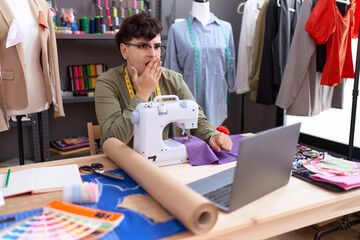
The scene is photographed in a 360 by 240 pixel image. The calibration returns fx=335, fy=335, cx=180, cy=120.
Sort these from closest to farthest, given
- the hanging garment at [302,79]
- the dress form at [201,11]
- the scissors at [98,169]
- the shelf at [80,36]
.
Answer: the scissors at [98,169]
the hanging garment at [302,79]
the shelf at [80,36]
the dress form at [201,11]

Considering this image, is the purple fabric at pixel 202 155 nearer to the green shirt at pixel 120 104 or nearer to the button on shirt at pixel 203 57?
the green shirt at pixel 120 104

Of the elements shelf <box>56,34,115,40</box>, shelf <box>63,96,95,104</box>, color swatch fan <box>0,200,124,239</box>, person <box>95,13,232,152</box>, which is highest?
shelf <box>56,34,115,40</box>

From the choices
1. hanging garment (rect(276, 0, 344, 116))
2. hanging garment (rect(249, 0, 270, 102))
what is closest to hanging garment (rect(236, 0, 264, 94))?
hanging garment (rect(249, 0, 270, 102))

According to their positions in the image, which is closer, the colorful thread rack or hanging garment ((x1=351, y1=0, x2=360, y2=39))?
hanging garment ((x1=351, y1=0, x2=360, y2=39))

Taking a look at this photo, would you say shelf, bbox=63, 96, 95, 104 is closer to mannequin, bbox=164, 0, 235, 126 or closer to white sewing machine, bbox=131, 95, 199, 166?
mannequin, bbox=164, 0, 235, 126

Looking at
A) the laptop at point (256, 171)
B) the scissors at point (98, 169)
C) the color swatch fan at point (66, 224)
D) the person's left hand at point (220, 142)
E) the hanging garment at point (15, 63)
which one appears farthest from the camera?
the hanging garment at point (15, 63)

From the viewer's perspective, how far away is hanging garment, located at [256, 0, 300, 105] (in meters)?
2.93

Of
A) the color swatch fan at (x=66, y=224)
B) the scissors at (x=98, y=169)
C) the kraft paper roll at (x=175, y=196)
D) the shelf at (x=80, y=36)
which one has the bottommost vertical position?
the scissors at (x=98, y=169)

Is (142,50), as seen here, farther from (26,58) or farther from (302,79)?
(302,79)

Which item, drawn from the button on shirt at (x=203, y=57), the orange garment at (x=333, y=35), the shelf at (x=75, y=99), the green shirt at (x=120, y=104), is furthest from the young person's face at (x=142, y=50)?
the shelf at (x=75, y=99)

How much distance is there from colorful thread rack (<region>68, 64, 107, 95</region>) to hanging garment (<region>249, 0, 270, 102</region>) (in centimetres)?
157

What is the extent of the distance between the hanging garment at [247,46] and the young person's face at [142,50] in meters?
1.70

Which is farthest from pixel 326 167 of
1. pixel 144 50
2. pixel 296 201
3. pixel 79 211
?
pixel 144 50

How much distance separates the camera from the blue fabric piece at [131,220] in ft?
2.79
